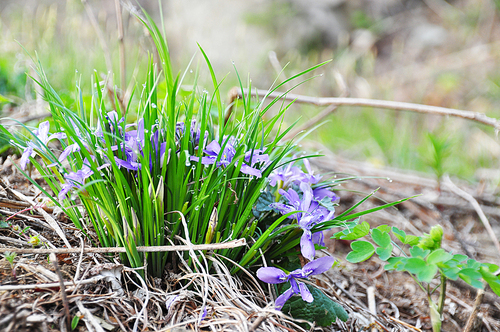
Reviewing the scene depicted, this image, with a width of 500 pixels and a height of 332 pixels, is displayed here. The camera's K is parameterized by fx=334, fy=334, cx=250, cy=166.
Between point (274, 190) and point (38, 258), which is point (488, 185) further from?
point (38, 258)

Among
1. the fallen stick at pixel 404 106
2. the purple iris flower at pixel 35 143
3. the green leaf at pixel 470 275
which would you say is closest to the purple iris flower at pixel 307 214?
the green leaf at pixel 470 275

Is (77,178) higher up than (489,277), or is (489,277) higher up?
(77,178)

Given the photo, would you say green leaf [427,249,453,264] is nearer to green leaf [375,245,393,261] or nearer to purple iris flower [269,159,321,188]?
green leaf [375,245,393,261]

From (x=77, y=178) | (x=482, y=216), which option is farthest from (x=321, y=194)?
(x=482, y=216)

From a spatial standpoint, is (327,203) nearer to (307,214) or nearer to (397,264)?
(307,214)

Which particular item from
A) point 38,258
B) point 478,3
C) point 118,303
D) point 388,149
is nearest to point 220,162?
point 118,303

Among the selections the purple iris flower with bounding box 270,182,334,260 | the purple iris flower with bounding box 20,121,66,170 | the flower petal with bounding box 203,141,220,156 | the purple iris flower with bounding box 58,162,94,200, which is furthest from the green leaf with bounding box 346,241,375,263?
the purple iris flower with bounding box 20,121,66,170
